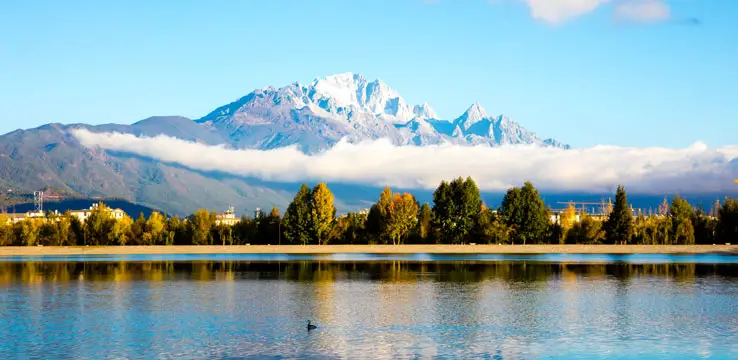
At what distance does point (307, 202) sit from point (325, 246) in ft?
34.9

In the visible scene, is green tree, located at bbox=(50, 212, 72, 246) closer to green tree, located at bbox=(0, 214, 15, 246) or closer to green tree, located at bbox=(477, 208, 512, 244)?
green tree, located at bbox=(0, 214, 15, 246)

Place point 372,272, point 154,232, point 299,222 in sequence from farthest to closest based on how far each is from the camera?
point 154,232 < point 299,222 < point 372,272

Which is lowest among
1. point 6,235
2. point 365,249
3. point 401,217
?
point 365,249

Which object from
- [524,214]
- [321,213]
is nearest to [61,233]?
[321,213]

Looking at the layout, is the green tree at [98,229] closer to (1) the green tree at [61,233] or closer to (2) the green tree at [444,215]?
(1) the green tree at [61,233]

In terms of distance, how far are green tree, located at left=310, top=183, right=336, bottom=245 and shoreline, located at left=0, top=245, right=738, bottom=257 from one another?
3.68 meters

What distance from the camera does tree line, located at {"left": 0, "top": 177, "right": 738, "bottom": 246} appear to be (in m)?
170

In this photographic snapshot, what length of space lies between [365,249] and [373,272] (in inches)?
2609

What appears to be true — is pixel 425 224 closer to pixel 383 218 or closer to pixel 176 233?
pixel 383 218

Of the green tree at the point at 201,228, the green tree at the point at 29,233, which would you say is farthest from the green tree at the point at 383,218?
the green tree at the point at 29,233

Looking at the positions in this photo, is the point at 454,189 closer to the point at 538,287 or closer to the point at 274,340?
the point at 538,287

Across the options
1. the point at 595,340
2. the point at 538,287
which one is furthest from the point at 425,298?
the point at 595,340

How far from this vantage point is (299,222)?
16875 centimetres

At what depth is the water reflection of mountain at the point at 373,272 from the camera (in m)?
88.7
